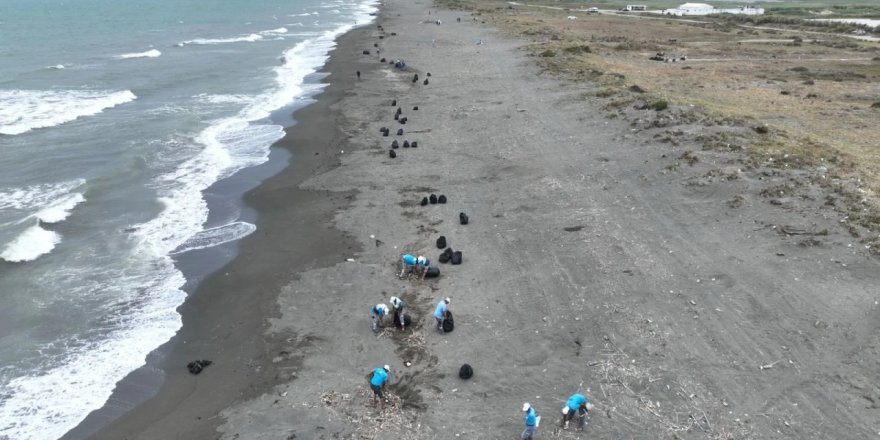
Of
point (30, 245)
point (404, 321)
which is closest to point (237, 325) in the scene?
point (404, 321)

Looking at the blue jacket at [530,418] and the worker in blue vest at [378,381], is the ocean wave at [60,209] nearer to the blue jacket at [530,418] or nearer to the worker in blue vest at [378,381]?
the worker in blue vest at [378,381]

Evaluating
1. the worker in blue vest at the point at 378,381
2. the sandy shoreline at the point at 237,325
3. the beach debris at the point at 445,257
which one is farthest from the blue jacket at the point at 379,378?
the beach debris at the point at 445,257

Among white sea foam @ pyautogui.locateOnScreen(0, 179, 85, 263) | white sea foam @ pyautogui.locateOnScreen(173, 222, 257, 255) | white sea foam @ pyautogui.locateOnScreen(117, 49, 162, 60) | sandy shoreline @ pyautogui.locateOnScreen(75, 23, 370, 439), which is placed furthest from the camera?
white sea foam @ pyautogui.locateOnScreen(117, 49, 162, 60)

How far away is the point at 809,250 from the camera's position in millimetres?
18547

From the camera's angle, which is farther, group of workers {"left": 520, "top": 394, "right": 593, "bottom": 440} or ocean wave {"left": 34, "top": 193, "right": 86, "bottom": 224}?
ocean wave {"left": 34, "top": 193, "right": 86, "bottom": 224}

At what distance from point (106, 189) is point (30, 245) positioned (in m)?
6.92

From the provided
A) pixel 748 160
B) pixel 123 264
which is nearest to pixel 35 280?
pixel 123 264

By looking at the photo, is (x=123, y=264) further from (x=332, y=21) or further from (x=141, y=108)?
(x=332, y=21)

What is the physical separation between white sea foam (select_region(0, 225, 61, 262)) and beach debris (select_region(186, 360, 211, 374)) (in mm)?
10962

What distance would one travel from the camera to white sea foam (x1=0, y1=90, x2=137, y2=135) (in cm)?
4084

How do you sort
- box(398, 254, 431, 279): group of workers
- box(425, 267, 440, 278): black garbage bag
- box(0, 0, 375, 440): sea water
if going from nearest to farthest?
box(0, 0, 375, 440): sea water, box(398, 254, 431, 279): group of workers, box(425, 267, 440, 278): black garbage bag

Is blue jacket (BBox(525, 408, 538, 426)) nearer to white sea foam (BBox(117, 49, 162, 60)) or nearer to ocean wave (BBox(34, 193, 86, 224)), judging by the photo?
ocean wave (BBox(34, 193, 86, 224))

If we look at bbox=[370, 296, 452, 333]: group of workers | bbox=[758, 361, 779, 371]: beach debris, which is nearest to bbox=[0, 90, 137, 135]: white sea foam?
bbox=[370, 296, 452, 333]: group of workers

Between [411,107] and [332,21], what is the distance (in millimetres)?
78897
